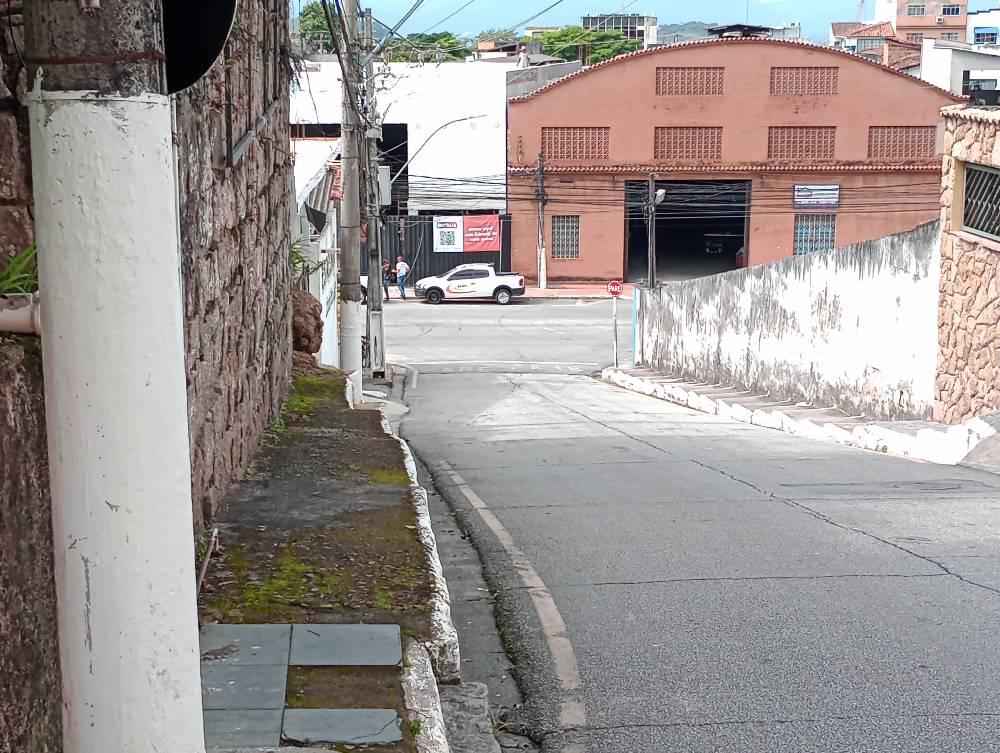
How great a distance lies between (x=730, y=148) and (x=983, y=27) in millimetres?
59308

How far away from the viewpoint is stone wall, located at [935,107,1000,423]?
46.5 ft

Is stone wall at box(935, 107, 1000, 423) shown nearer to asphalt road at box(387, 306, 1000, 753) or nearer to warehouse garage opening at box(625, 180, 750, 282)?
asphalt road at box(387, 306, 1000, 753)

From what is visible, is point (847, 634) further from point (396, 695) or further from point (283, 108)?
point (283, 108)

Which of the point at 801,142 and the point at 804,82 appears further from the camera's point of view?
the point at 801,142

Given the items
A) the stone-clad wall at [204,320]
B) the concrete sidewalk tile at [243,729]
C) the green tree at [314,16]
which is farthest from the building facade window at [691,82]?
the concrete sidewalk tile at [243,729]

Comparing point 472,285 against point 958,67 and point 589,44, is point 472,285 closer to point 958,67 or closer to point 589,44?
point 958,67

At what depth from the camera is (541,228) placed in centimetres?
5238

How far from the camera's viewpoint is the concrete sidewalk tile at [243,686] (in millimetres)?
4582

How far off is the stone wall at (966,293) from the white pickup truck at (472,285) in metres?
32.8

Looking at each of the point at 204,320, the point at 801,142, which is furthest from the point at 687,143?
the point at 204,320

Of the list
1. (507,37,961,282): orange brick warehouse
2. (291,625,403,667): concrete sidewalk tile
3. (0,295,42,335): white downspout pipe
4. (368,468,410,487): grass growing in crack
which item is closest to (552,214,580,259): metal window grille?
(507,37,961,282): orange brick warehouse

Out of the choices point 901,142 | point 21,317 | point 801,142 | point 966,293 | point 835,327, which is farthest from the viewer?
point 901,142

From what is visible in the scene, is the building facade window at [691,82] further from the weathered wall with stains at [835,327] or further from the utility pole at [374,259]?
the weathered wall with stains at [835,327]

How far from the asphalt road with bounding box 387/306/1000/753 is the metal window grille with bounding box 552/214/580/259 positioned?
38.7 m
